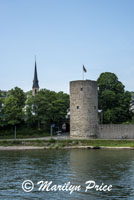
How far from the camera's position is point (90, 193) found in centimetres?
1809

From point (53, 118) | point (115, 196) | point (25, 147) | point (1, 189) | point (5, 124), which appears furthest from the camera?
point (53, 118)

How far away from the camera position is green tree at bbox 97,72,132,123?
58.0 meters

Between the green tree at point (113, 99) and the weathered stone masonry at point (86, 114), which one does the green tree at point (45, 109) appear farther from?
the green tree at point (113, 99)

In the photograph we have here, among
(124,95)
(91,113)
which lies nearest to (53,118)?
(91,113)

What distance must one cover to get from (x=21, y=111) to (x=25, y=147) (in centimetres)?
1358

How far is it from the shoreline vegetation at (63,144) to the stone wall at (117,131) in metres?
3.78

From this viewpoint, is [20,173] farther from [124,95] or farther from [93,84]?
[124,95]

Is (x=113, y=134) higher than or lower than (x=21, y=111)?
lower

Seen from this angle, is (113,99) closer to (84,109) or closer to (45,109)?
(84,109)

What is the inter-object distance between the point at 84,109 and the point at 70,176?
2755 centimetres

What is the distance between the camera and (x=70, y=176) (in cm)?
2267

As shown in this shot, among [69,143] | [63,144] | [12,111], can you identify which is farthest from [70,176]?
[12,111]

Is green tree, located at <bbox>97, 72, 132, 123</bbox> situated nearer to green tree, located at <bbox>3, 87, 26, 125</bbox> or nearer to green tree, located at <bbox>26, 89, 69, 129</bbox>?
green tree, located at <bbox>26, 89, 69, 129</bbox>

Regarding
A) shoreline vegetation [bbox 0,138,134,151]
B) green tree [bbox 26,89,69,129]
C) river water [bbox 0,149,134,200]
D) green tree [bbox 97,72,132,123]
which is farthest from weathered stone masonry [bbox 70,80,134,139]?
river water [bbox 0,149,134,200]
